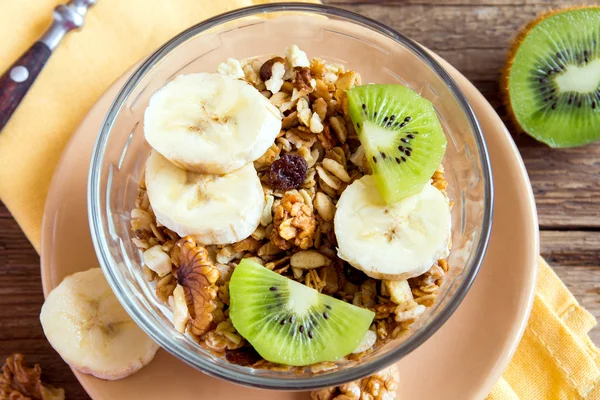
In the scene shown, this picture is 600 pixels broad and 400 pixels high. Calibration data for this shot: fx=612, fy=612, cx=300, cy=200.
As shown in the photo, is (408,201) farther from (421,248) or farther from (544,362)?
(544,362)

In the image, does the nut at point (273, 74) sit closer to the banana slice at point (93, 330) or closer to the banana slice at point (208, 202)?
the banana slice at point (208, 202)

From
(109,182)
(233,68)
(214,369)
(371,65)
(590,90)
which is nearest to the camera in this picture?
(214,369)

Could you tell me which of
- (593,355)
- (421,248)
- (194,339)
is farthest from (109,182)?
(593,355)

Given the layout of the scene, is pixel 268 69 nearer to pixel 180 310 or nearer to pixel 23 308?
pixel 180 310

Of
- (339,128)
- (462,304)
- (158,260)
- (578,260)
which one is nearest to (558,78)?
(578,260)

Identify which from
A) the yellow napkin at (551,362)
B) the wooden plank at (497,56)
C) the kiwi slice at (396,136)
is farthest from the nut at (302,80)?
the yellow napkin at (551,362)

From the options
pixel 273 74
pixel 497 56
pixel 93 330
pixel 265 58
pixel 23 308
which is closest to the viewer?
pixel 273 74

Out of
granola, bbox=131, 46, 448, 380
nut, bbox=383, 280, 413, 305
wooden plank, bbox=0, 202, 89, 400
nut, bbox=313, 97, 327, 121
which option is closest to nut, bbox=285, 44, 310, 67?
granola, bbox=131, 46, 448, 380
